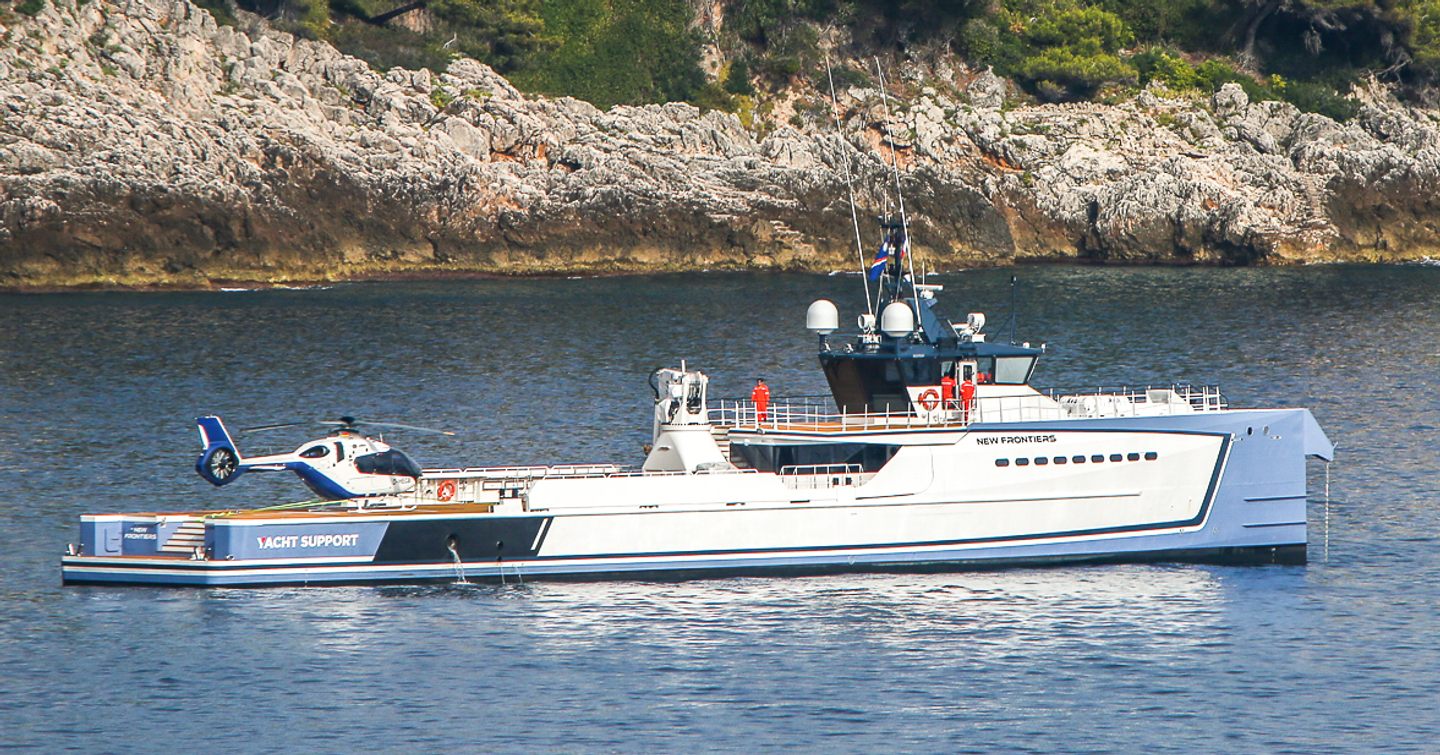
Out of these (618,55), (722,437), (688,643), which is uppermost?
(618,55)

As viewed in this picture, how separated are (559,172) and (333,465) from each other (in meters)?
65.2

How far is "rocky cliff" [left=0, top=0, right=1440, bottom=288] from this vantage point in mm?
92188

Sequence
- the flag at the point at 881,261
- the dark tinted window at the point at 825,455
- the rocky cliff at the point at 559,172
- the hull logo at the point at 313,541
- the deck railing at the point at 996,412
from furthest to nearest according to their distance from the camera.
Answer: the rocky cliff at the point at 559,172
the flag at the point at 881,261
the dark tinted window at the point at 825,455
the deck railing at the point at 996,412
the hull logo at the point at 313,541

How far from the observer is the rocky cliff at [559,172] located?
9219 centimetres

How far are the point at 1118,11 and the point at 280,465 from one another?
311 feet

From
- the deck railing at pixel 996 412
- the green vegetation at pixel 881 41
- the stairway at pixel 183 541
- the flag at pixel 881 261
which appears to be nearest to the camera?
the stairway at pixel 183 541

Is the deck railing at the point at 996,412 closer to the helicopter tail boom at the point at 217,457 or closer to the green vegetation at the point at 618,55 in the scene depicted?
the helicopter tail boom at the point at 217,457

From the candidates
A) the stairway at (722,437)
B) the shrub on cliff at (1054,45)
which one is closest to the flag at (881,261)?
the stairway at (722,437)

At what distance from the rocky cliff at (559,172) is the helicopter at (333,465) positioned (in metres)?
56.2

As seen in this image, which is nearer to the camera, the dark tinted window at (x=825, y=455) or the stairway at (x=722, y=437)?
the dark tinted window at (x=825, y=455)

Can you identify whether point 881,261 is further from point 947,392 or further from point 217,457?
point 217,457

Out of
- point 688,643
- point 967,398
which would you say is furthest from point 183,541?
point 967,398

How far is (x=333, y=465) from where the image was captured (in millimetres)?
37969

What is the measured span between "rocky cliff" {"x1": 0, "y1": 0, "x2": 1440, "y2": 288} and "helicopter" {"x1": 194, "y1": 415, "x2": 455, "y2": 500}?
2211 inches
